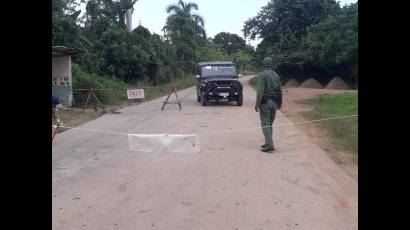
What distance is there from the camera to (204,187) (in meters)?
7.23

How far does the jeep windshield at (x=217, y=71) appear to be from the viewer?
2304 cm

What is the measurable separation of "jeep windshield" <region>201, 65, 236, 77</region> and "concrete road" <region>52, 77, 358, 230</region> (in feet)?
36.3

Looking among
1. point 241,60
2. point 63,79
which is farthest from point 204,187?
point 241,60

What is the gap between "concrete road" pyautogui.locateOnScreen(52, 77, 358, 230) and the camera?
5.71 metres

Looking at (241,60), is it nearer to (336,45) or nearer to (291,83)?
(291,83)

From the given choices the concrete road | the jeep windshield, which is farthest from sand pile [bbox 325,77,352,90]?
the concrete road

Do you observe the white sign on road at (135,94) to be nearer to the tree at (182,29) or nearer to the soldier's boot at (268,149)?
the soldier's boot at (268,149)

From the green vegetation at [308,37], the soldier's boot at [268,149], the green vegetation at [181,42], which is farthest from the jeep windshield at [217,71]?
the green vegetation at [308,37]

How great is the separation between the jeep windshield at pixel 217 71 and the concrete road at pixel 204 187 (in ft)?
36.3

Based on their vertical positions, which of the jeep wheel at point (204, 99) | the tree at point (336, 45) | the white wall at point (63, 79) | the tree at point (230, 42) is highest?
the tree at point (230, 42)

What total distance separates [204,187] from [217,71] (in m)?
16.3

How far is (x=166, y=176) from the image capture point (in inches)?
313
